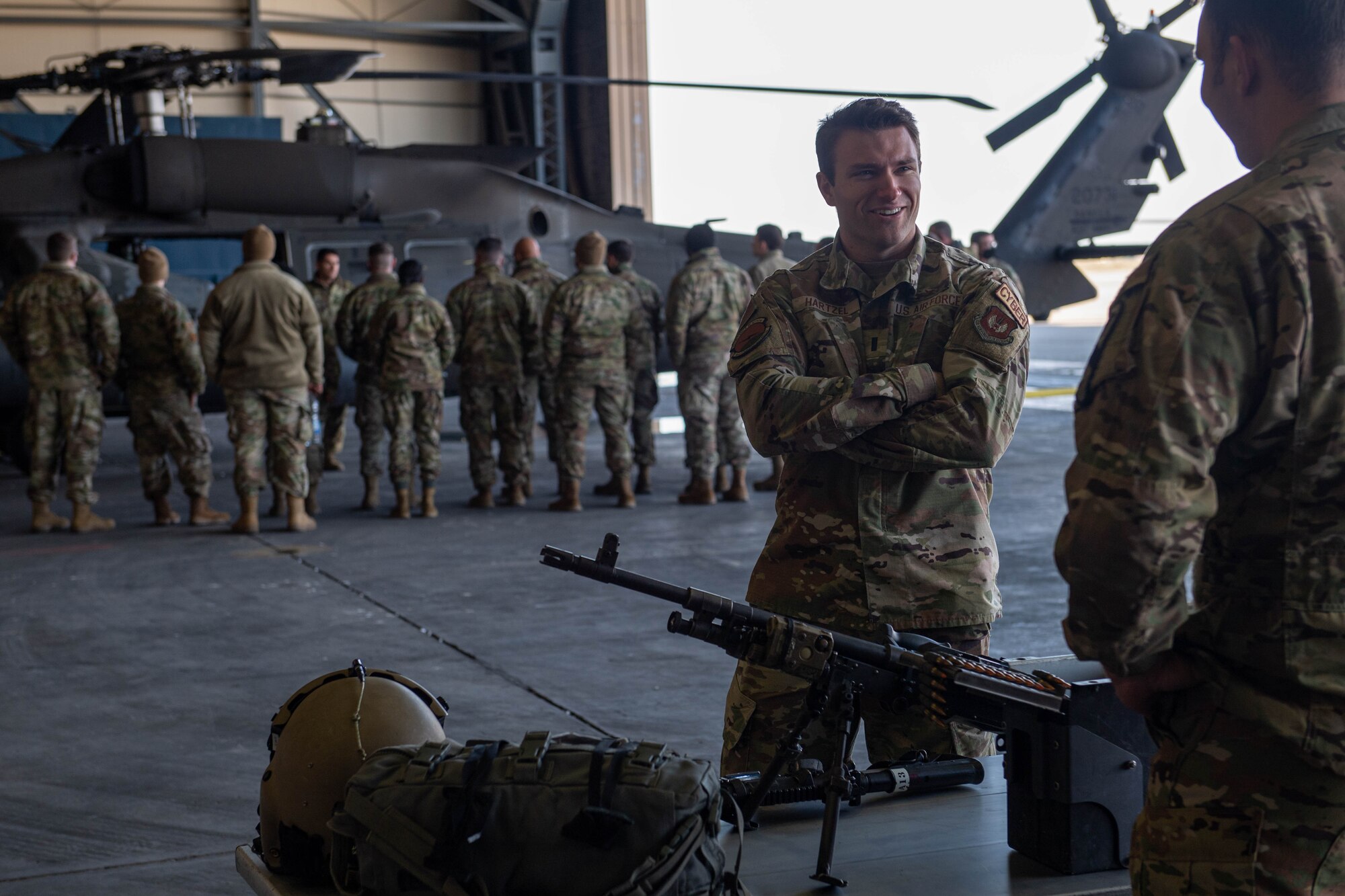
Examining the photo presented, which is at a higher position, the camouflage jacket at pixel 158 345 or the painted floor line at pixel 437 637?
the camouflage jacket at pixel 158 345

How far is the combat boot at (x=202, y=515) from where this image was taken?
333 inches

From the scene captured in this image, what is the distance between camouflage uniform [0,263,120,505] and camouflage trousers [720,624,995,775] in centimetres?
661

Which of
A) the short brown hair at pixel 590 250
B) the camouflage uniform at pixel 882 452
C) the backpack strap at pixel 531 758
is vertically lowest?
the backpack strap at pixel 531 758

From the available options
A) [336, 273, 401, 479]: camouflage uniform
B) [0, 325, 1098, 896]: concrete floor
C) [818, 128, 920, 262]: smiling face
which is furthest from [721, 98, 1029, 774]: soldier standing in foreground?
[336, 273, 401, 479]: camouflage uniform

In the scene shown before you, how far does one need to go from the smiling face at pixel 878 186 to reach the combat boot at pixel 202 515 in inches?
268

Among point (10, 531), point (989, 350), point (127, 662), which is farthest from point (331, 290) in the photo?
point (989, 350)

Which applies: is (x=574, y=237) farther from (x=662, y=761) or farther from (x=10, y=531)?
(x=662, y=761)

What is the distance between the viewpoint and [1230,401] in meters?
1.43

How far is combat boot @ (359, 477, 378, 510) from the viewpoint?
9.00 meters

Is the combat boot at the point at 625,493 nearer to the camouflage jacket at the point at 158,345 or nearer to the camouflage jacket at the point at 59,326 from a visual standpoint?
the camouflage jacket at the point at 158,345

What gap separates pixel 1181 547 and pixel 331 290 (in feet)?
28.3

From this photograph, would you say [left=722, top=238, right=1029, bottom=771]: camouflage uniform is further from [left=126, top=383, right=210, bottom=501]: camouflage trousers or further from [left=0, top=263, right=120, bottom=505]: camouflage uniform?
[left=0, top=263, right=120, bottom=505]: camouflage uniform

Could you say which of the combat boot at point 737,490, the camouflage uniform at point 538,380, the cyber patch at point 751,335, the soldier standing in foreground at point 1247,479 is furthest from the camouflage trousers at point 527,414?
the soldier standing in foreground at point 1247,479

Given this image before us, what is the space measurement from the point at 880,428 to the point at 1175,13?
34.3ft
